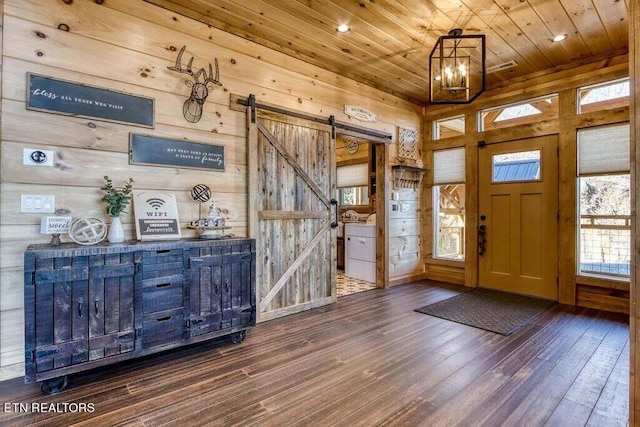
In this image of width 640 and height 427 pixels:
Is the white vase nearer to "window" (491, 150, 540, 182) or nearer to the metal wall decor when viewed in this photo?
the metal wall decor

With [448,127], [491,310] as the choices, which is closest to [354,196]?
[448,127]

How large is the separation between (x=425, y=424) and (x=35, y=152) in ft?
10.1

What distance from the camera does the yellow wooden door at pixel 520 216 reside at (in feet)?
13.9

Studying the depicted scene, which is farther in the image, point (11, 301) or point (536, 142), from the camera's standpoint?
point (536, 142)

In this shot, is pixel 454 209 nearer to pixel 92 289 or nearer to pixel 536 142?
pixel 536 142

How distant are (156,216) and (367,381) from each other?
2.08m

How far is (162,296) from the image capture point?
2.46m

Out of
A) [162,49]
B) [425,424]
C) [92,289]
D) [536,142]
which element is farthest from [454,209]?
[92,289]

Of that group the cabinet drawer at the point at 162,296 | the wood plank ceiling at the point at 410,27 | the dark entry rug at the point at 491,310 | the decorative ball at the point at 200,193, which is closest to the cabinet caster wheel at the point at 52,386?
the cabinet drawer at the point at 162,296

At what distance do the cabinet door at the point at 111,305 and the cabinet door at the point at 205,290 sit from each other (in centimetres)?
43

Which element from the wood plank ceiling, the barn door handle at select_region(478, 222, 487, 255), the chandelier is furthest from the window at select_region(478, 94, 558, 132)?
the chandelier

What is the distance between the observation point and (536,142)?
4359mm

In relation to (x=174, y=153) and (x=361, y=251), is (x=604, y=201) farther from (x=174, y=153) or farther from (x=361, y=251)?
(x=174, y=153)

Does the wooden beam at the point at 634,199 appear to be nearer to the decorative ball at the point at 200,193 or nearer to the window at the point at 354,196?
the decorative ball at the point at 200,193
